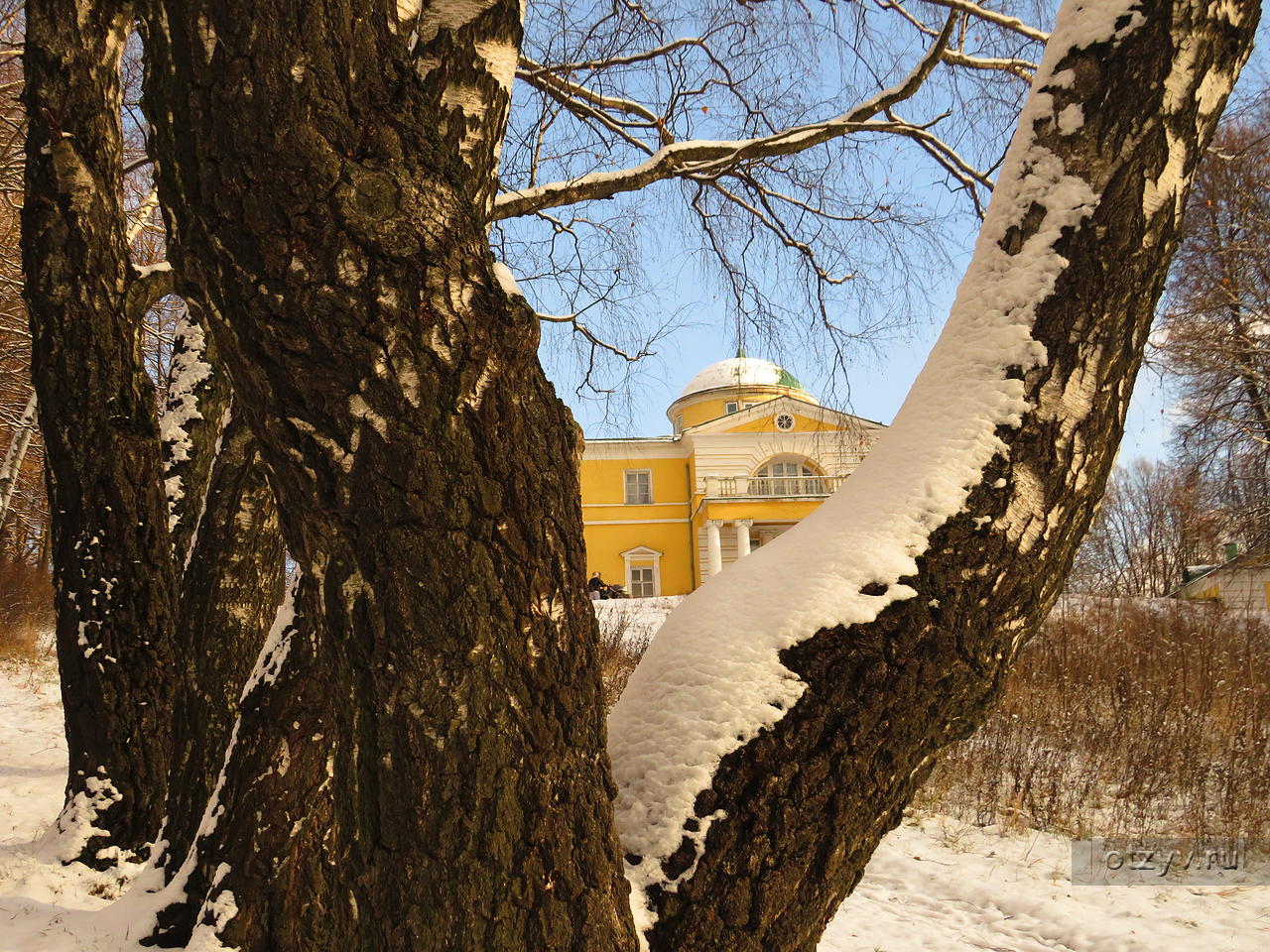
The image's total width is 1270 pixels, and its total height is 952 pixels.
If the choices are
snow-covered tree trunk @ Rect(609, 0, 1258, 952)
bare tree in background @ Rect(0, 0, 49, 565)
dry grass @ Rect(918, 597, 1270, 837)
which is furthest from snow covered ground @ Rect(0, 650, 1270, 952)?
bare tree in background @ Rect(0, 0, 49, 565)

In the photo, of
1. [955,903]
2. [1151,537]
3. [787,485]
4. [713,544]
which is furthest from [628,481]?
[955,903]

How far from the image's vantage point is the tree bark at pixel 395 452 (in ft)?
3.91

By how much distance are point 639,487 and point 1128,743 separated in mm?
27501

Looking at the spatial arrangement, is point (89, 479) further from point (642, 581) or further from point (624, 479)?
point (624, 479)

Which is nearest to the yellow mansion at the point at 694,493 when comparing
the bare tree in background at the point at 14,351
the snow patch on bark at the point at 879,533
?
the bare tree in background at the point at 14,351

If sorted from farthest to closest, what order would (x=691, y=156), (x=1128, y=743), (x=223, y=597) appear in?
(x=1128, y=743) < (x=691, y=156) < (x=223, y=597)

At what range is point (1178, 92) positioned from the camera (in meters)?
1.48

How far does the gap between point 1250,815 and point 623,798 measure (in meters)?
5.13

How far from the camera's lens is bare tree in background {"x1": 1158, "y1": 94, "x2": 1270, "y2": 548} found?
578 inches

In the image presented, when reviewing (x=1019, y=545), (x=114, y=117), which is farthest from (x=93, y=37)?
(x=1019, y=545)

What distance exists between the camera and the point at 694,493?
108 feet

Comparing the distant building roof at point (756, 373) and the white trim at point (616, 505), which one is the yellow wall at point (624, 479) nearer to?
the white trim at point (616, 505)

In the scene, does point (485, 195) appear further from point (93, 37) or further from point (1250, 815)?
point (1250, 815)

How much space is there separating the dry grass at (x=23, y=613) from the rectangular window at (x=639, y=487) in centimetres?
2120
